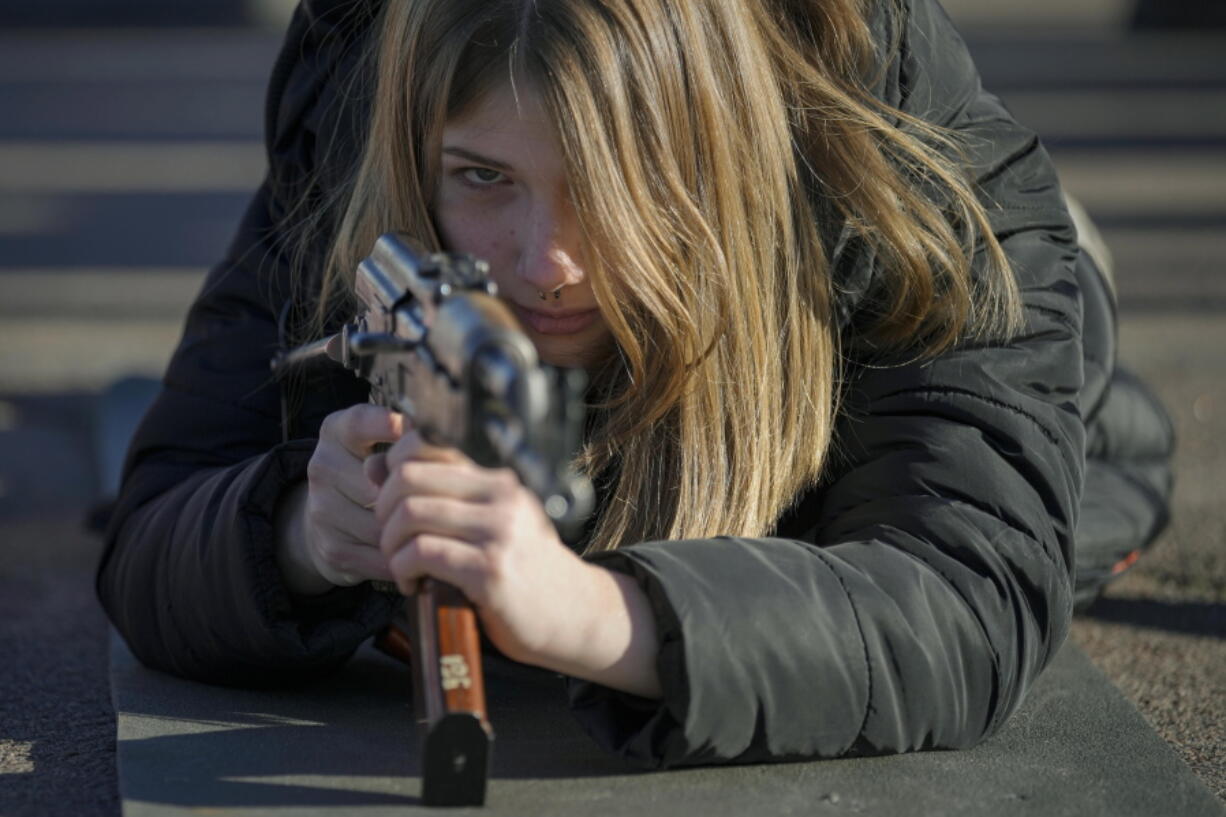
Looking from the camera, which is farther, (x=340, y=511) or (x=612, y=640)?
(x=340, y=511)

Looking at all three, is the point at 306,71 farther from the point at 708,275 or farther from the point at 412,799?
the point at 412,799

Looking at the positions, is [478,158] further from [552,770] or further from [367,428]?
[552,770]

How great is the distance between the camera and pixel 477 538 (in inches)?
62.4

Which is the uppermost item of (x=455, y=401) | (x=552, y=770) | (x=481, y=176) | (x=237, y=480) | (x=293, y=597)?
(x=481, y=176)

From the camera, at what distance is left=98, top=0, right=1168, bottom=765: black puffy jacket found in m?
1.83

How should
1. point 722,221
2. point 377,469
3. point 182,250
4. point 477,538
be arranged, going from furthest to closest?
point 182,250, point 722,221, point 377,469, point 477,538

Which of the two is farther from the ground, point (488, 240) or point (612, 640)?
point (488, 240)

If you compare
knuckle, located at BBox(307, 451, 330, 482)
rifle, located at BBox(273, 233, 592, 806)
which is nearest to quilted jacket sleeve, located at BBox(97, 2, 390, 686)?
knuckle, located at BBox(307, 451, 330, 482)

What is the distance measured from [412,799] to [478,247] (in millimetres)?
671

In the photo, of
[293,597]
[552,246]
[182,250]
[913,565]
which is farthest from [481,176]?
[182,250]

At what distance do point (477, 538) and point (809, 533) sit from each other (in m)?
0.76

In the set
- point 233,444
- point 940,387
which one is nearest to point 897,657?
point 940,387

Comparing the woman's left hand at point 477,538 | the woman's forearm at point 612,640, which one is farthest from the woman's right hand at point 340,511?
the woman's forearm at point 612,640

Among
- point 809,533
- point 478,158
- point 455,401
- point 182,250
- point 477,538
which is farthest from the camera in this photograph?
point 182,250
